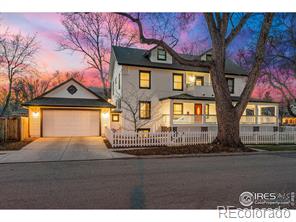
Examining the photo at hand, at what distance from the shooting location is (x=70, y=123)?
57.1 feet

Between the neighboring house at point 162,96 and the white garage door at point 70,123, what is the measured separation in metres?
2.11

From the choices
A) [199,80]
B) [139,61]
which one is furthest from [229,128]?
[139,61]

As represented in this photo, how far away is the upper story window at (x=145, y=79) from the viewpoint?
18312 mm

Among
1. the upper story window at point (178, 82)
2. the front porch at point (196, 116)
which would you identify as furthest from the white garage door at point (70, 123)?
the upper story window at point (178, 82)

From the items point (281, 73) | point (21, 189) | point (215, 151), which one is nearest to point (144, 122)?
point (215, 151)

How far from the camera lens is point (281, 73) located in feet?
82.9

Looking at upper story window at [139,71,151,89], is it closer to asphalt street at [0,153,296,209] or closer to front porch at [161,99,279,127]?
front porch at [161,99,279,127]

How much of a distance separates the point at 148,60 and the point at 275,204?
670 inches

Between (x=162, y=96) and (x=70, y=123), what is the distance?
9170 mm

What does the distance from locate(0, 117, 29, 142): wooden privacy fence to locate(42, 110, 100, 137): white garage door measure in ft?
7.69

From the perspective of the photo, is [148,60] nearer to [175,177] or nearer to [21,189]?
[175,177]

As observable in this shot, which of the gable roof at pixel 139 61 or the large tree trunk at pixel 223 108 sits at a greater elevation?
the gable roof at pixel 139 61

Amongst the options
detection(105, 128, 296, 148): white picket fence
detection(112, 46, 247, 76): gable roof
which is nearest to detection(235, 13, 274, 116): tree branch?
detection(105, 128, 296, 148): white picket fence

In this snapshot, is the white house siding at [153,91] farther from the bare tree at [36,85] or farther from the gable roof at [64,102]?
the bare tree at [36,85]
